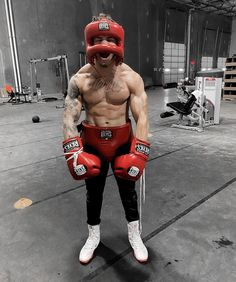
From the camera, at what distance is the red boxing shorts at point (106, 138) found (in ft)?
4.55

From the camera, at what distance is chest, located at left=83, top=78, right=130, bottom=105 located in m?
1.35

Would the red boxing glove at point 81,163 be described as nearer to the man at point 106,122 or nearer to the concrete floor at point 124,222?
the man at point 106,122

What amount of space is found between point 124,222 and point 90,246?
420 millimetres

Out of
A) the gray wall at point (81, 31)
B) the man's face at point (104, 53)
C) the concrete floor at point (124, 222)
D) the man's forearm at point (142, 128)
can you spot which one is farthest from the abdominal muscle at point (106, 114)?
the gray wall at point (81, 31)

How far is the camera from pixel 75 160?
128 centimetres

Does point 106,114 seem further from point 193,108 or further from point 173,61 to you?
point 173,61

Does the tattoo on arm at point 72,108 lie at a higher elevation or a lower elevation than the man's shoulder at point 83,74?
lower

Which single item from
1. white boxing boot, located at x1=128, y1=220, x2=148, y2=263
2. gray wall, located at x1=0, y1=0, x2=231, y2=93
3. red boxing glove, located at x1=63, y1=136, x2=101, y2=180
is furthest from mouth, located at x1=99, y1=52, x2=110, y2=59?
gray wall, located at x1=0, y1=0, x2=231, y2=93

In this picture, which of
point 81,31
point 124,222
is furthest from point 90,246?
point 81,31

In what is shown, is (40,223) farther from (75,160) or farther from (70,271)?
(75,160)

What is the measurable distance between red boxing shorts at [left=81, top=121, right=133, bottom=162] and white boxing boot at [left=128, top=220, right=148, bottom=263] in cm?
46

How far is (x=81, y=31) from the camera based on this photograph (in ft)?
38.2

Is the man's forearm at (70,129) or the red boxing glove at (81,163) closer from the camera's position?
the red boxing glove at (81,163)

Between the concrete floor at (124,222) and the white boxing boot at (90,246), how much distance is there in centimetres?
4
